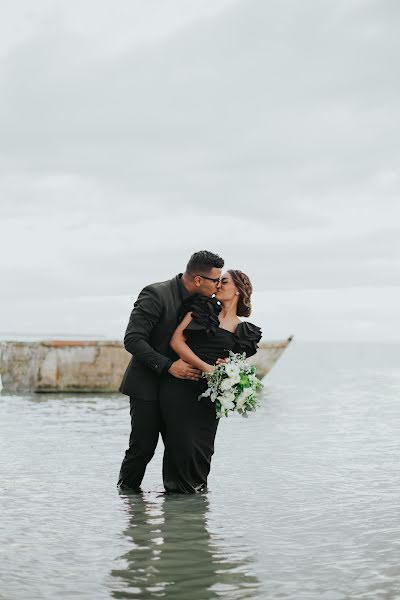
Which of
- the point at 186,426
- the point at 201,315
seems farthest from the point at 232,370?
the point at 186,426

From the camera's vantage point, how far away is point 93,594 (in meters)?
4.60

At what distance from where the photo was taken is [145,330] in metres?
6.62

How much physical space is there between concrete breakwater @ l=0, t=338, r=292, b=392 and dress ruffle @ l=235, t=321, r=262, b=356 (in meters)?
12.4

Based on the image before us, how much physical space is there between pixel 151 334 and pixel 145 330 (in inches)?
6.5

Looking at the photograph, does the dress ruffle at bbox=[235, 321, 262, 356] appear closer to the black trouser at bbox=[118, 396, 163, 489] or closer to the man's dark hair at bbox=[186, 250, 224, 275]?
the man's dark hair at bbox=[186, 250, 224, 275]

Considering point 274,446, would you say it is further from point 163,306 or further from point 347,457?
point 163,306

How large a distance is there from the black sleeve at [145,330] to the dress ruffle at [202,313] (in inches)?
9.0

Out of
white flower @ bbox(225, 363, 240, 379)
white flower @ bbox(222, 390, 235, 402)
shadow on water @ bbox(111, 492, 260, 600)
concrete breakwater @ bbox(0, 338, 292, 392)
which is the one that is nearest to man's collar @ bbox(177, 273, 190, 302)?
white flower @ bbox(225, 363, 240, 379)

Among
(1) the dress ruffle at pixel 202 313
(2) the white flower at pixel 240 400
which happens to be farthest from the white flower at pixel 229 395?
(1) the dress ruffle at pixel 202 313

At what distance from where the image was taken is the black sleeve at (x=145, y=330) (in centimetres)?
652

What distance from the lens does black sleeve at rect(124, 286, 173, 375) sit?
6.52 m

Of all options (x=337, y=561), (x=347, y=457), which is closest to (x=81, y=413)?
(x=347, y=457)

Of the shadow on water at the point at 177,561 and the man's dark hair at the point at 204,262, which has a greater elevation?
the man's dark hair at the point at 204,262

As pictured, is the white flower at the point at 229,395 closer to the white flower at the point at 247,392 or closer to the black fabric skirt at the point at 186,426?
the white flower at the point at 247,392
